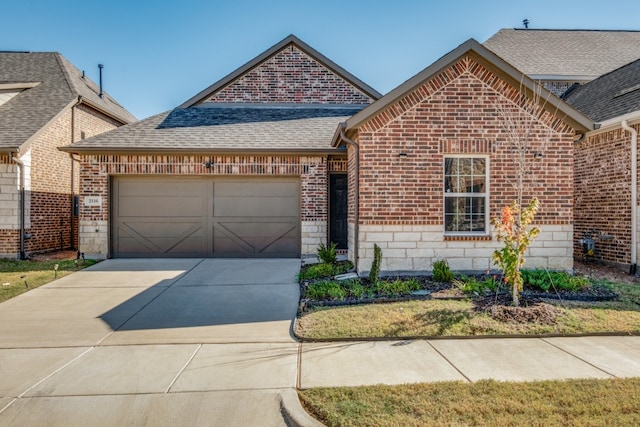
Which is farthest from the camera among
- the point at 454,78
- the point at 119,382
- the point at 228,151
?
the point at 228,151

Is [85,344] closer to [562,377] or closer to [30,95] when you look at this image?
[562,377]

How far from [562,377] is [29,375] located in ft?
18.2

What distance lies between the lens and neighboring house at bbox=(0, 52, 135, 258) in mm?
11586

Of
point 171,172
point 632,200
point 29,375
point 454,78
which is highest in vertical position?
point 454,78

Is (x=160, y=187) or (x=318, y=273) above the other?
(x=160, y=187)

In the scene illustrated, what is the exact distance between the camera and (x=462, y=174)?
8.73 m

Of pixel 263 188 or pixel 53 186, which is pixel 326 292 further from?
pixel 53 186

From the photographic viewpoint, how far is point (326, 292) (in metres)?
7.18

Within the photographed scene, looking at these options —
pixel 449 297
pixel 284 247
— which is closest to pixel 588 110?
pixel 449 297

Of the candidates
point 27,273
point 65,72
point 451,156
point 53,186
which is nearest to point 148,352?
point 27,273

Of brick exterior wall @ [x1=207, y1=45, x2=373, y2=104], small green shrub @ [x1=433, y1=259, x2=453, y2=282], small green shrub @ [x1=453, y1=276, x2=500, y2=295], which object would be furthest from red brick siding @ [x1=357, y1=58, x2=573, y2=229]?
brick exterior wall @ [x1=207, y1=45, x2=373, y2=104]

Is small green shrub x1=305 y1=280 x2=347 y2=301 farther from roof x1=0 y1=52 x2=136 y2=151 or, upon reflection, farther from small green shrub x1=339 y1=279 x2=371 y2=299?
roof x1=0 y1=52 x2=136 y2=151

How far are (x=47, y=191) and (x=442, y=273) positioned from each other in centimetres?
1230

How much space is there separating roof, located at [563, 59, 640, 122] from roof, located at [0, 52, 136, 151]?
1589 centimetres
